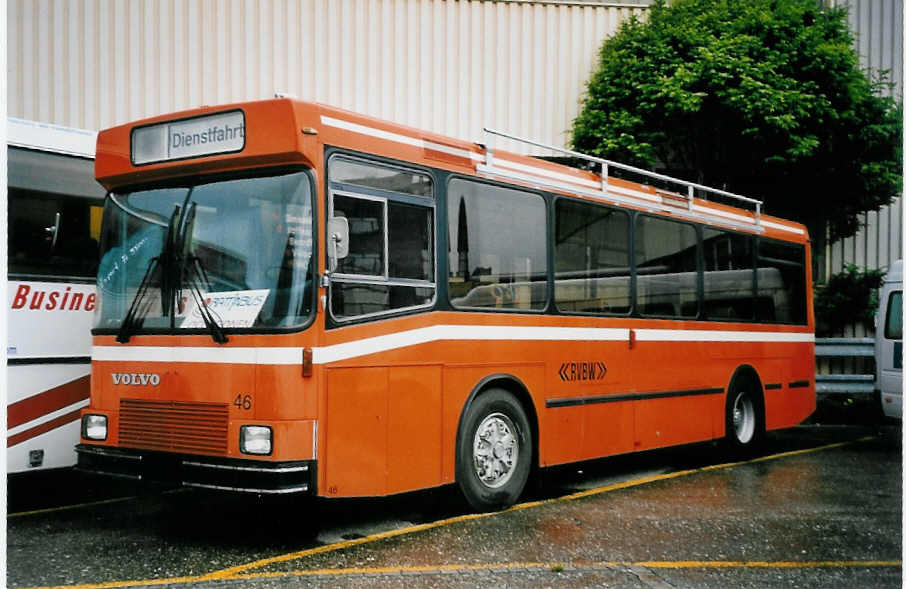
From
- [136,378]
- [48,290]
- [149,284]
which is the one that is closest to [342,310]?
[149,284]

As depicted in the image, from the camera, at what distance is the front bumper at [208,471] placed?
249 inches

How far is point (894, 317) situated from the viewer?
12875 mm

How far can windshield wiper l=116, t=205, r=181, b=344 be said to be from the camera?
704 centimetres

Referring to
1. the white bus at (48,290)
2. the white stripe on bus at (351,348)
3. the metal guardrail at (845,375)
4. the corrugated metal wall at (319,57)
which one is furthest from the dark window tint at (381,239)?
the metal guardrail at (845,375)

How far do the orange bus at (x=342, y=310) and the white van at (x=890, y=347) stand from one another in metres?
4.71

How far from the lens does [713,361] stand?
11188mm

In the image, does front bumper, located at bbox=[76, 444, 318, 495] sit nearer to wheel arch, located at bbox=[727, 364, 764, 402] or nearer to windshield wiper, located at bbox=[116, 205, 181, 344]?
windshield wiper, located at bbox=[116, 205, 181, 344]

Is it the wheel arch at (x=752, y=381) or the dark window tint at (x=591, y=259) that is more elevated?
the dark window tint at (x=591, y=259)

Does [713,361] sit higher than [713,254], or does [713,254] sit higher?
[713,254]

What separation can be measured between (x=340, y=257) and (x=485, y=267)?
1792 millimetres

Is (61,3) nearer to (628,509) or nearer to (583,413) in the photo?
(583,413)

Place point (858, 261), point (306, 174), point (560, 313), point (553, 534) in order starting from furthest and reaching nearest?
point (858, 261), point (560, 313), point (553, 534), point (306, 174)

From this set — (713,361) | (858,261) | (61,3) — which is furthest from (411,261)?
(858,261)

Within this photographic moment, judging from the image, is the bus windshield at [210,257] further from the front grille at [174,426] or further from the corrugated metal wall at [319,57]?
the corrugated metal wall at [319,57]
